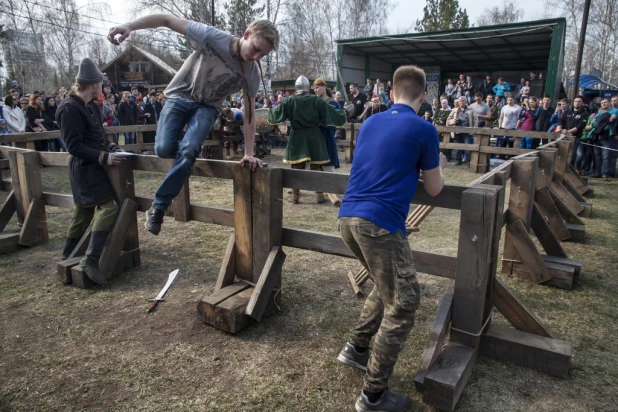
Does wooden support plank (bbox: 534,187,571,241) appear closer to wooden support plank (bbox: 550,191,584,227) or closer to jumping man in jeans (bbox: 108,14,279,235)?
wooden support plank (bbox: 550,191,584,227)

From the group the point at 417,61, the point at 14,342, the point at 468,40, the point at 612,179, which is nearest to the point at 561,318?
the point at 14,342

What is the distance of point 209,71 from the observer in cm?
336

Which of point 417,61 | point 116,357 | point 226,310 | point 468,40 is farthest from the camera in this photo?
point 417,61

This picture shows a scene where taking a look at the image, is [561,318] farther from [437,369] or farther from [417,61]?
[417,61]

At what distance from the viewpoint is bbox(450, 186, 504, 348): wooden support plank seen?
8.50ft

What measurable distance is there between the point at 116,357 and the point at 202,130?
1.67 meters

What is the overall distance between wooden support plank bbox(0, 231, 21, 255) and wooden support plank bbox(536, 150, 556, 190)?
5.72 meters

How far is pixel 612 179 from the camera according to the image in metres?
10.4

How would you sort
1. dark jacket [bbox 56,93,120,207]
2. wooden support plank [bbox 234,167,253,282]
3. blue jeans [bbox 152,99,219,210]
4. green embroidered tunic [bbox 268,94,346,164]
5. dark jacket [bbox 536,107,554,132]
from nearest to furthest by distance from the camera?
blue jeans [bbox 152,99,219,210] < wooden support plank [bbox 234,167,253,282] < dark jacket [bbox 56,93,120,207] < green embroidered tunic [bbox 268,94,346,164] < dark jacket [bbox 536,107,554,132]

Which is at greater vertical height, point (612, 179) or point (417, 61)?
point (417, 61)

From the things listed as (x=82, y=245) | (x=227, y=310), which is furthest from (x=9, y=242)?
(x=227, y=310)

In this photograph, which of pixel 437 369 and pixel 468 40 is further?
pixel 468 40

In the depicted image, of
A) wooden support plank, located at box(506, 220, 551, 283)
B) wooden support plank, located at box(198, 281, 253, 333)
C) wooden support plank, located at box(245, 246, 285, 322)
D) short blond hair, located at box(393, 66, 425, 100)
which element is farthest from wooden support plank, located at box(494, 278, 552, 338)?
wooden support plank, located at box(198, 281, 253, 333)

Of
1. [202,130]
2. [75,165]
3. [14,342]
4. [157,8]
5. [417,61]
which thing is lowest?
[14,342]
